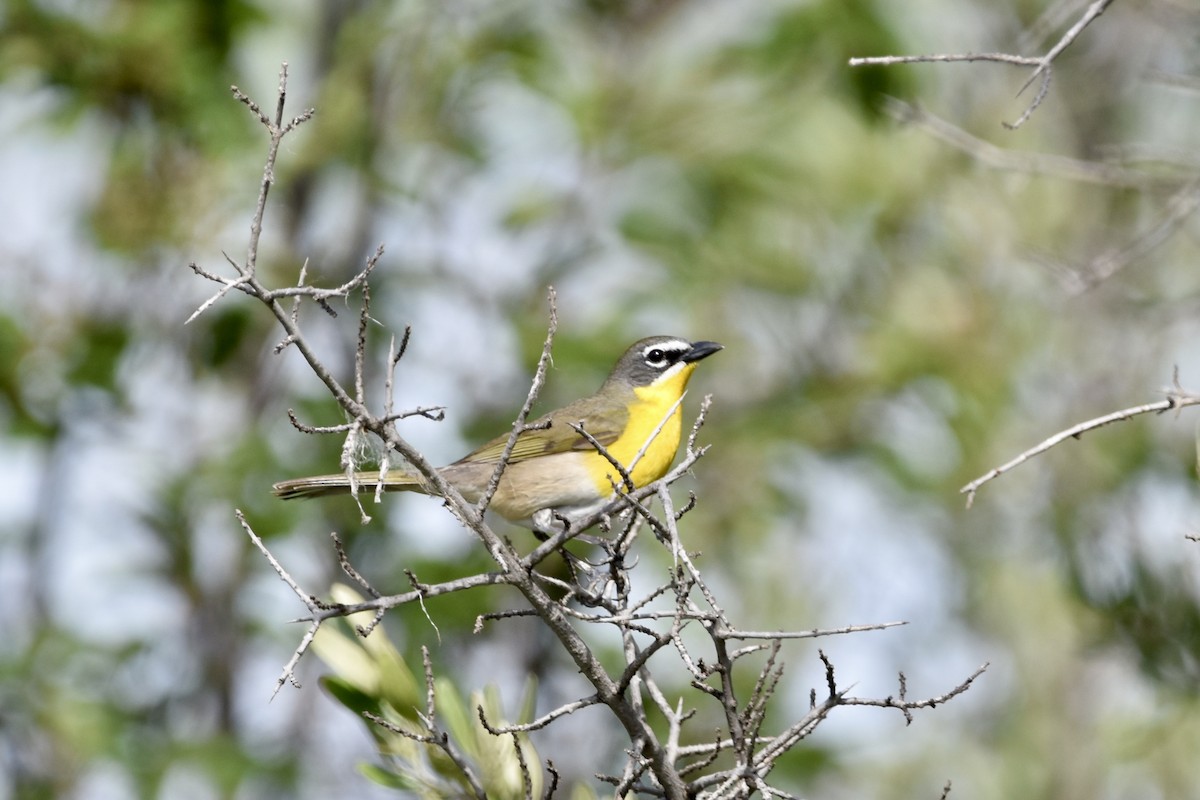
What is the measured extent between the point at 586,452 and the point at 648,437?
322 mm

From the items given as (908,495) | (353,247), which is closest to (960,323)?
(908,495)

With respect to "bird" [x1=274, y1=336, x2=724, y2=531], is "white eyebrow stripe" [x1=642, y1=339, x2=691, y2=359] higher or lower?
higher

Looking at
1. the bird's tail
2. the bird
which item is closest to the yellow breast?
A: the bird

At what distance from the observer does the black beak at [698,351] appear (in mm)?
6716

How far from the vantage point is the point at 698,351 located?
6816 mm

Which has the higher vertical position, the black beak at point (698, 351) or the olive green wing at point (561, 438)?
the black beak at point (698, 351)

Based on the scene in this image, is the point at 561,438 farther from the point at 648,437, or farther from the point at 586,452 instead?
the point at 648,437

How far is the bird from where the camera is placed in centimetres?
613

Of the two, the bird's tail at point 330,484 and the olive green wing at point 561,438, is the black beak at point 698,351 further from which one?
the bird's tail at point 330,484

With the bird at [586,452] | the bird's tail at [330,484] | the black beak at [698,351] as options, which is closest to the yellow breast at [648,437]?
the bird at [586,452]

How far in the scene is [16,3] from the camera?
7809 mm

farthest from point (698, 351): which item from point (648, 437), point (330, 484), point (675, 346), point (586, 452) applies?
point (330, 484)

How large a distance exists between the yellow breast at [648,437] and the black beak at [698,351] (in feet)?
0.43

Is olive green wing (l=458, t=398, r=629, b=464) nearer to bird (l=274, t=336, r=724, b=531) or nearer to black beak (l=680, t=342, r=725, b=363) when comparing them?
bird (l=274, t=336, r=724, b=531)
